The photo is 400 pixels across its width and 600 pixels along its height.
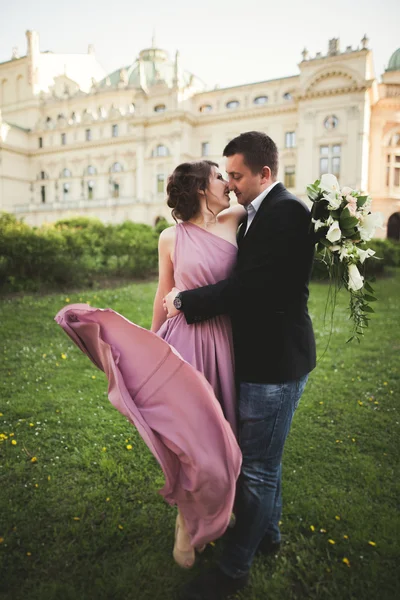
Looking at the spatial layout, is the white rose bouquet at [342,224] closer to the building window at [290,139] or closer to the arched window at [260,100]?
the building window at [290,139]

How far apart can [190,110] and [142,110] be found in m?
6.06

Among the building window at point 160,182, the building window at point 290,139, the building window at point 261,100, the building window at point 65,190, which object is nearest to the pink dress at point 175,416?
the building window at point 290,139

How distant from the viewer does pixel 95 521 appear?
319 centimetres

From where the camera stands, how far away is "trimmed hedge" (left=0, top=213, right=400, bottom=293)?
11.1 meters

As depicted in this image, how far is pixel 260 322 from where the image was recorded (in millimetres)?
2406

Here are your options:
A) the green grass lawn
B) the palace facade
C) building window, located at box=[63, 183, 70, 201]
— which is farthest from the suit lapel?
building window, located at box=[63, 183, 70, 201]

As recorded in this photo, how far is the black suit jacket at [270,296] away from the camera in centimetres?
229

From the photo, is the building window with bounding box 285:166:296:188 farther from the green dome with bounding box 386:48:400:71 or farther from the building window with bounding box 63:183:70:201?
the building window with bounding box 63:183:70:201

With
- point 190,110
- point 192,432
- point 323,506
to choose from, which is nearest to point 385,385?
point 323,506

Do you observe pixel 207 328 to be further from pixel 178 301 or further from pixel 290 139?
pixel 290 139

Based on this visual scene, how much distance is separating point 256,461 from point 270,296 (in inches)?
42.2

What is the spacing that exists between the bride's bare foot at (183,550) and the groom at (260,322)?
19cm

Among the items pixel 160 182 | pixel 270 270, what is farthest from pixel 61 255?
pixel 160 182

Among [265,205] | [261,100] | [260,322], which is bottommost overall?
[260,322]
